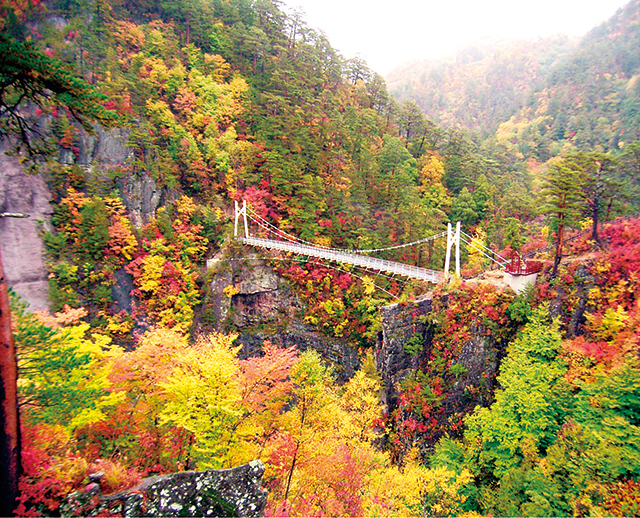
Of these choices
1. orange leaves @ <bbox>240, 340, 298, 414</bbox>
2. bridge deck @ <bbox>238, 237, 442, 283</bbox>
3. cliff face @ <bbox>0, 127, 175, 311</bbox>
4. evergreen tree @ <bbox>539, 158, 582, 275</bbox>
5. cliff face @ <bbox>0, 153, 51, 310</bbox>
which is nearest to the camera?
orange leaves @ <bbox>240, 340, 298, 414</bbox>

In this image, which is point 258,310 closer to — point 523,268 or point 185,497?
point 523,268

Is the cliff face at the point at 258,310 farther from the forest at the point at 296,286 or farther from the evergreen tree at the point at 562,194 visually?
the evergreen tree at the point at 562,194

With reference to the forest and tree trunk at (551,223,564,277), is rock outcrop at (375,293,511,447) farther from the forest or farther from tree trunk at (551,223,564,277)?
tree trunk at (551,223,564,277)

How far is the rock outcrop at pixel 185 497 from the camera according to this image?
4.29 meters

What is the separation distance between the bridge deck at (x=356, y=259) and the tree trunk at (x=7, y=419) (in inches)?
602

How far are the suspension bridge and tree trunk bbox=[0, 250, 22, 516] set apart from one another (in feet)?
50.2

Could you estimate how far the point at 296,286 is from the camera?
20578mm

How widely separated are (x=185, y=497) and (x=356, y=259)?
15161 mm

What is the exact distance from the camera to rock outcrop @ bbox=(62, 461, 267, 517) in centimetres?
429

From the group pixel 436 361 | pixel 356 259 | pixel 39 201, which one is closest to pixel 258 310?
pixel 356 259

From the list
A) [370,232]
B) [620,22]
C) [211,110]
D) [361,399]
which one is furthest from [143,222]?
[620,22]

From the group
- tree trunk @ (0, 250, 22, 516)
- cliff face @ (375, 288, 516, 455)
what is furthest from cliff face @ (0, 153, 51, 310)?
cliff face @ (375, 288, 516, 455)

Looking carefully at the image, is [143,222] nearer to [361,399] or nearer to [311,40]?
[361,399]

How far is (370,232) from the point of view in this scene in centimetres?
2219
